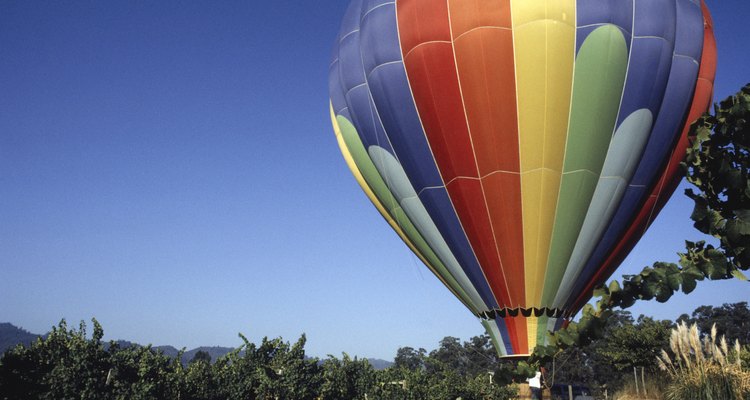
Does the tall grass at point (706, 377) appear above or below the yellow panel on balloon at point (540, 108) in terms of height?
below

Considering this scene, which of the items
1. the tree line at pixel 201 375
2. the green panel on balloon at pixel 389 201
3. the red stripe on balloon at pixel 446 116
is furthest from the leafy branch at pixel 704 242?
the green panel on balloon at pixel 389 201

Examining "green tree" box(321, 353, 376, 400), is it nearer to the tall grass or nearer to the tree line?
the tree line

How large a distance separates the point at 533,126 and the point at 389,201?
14.5ft

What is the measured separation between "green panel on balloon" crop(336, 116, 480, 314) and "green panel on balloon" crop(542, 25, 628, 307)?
269cm

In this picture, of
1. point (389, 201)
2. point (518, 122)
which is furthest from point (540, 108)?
point (389, 201)

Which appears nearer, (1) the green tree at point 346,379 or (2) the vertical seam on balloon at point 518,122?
(2) the vertical seam on balloon at point 518,122

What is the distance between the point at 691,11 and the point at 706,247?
13127 millimetres

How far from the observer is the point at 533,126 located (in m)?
12.2

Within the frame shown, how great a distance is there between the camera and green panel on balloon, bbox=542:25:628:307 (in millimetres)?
11836

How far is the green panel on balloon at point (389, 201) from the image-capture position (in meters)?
14.6

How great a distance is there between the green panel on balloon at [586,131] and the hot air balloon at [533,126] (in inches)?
1.0

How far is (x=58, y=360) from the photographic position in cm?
1060

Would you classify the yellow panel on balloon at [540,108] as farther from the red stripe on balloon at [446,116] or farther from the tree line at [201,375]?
the tree line at [201,375]

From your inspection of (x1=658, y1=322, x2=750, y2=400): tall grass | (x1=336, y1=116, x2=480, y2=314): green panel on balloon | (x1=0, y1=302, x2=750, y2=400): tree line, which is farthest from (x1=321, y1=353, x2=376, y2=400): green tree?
(x1=658, y1=322, x2=750, y2=400): tall grass
